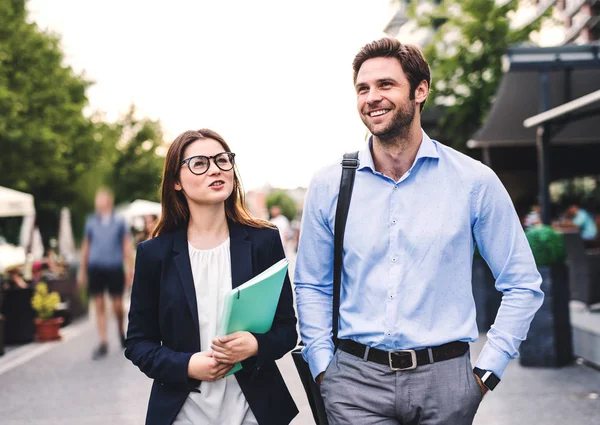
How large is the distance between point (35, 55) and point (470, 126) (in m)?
14.9

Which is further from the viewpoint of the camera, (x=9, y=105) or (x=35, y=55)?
(x=35, y=55)

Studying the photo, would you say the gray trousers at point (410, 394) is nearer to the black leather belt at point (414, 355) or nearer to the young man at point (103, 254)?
the black leather belt at point (414, 355)

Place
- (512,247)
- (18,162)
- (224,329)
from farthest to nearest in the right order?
1. (18,162)
2. (512,247)
3. (224,329)

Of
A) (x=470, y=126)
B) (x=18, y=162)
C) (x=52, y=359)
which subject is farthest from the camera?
(x=18, y=162)

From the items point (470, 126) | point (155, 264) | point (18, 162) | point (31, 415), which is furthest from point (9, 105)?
point (155, 264)

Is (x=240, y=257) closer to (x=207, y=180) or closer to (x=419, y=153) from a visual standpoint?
(x=207, y=180)

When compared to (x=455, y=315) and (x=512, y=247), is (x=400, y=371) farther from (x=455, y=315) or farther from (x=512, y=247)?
(x=512, y=247)

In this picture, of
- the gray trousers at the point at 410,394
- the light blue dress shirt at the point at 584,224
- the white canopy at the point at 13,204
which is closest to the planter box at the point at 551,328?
the gray trousers at the point at 410,394

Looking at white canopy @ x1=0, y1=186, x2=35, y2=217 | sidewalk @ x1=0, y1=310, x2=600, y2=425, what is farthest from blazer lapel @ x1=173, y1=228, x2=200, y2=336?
white canopy @ x1=0, y1=186, x2=35, y2=217

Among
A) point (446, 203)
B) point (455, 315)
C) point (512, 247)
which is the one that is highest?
point (446, 203)

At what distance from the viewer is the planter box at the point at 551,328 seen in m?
7.92

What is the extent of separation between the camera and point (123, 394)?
7.38 metres

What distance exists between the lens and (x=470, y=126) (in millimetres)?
21703

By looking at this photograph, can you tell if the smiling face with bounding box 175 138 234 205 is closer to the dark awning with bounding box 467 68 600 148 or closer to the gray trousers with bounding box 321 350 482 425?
the gray trousers with bounding box 321 350 482 425
